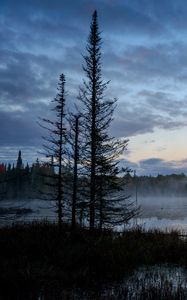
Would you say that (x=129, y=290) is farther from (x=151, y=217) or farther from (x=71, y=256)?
(x=151, y=217)

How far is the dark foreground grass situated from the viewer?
1103 centimetres

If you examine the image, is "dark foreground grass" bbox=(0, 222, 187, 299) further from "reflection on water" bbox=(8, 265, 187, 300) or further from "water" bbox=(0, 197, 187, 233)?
"water" bbox=(0, 197, 187, 233)

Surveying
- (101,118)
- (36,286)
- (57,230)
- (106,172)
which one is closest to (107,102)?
(101,118)

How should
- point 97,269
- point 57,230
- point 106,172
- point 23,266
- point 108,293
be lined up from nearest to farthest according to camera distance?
point 108,293 < point 23,266 < point 97,269 < point 57,230 < point 106,172

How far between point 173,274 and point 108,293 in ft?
12.4

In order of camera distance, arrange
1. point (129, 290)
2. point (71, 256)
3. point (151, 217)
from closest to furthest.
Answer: point (129, 290) → point (71, 256) → point (151, 217)

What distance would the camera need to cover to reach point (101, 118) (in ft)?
82.5

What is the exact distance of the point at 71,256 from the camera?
47.3ft

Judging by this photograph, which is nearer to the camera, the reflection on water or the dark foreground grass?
the reflection on water

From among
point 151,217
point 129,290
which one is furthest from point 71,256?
point 151,217

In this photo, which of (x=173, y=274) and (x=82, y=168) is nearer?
(x=173, y=274)

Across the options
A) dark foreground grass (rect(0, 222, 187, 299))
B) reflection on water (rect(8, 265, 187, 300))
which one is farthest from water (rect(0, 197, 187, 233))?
reflection on water (rect(8, 265, 187, 300))

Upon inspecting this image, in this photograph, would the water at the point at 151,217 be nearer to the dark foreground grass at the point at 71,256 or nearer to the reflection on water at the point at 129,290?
the dark foreground grass at the point at 71,256

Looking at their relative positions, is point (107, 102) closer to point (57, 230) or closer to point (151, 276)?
point (57, 230)
